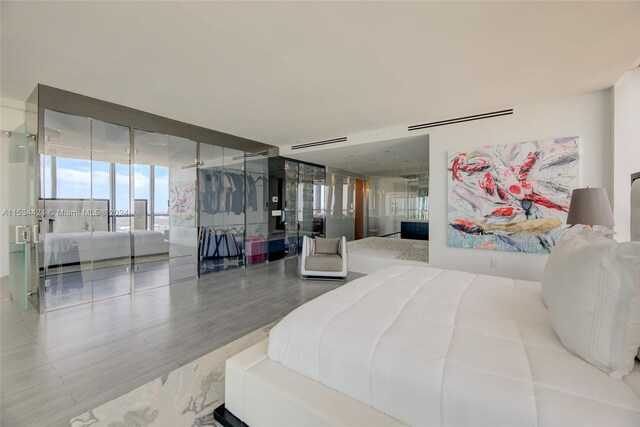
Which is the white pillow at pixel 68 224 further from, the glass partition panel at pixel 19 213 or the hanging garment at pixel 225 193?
the hanging garment at pixel 225 193

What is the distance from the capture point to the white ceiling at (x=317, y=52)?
200 cm

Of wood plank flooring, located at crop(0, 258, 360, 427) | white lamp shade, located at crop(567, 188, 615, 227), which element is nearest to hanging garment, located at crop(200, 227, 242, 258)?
wood plank flooring, located at crop(0, 258, 360, 427)

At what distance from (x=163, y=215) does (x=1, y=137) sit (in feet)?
8.21

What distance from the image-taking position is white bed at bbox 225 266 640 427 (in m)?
0.95

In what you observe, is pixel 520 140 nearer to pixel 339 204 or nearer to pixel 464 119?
pixel 464 119

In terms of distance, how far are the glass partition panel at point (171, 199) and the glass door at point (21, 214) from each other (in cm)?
128

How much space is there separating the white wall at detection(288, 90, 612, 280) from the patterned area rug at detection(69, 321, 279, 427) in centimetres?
371

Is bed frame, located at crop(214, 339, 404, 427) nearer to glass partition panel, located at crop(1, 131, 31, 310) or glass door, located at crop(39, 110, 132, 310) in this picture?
glass door, located at crop(39, 110, 132, 310)

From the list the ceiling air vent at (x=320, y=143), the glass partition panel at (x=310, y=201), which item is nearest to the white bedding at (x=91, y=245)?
the glass partition panel at (x=310, y=201)

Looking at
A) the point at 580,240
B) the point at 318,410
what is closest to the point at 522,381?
the point at 318,410

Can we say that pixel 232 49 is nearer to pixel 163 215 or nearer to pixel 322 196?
pixel 163 215

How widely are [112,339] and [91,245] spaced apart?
329 cm

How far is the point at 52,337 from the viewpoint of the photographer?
265cm

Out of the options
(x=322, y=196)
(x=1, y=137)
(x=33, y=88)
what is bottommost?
(x=322, y=196)
